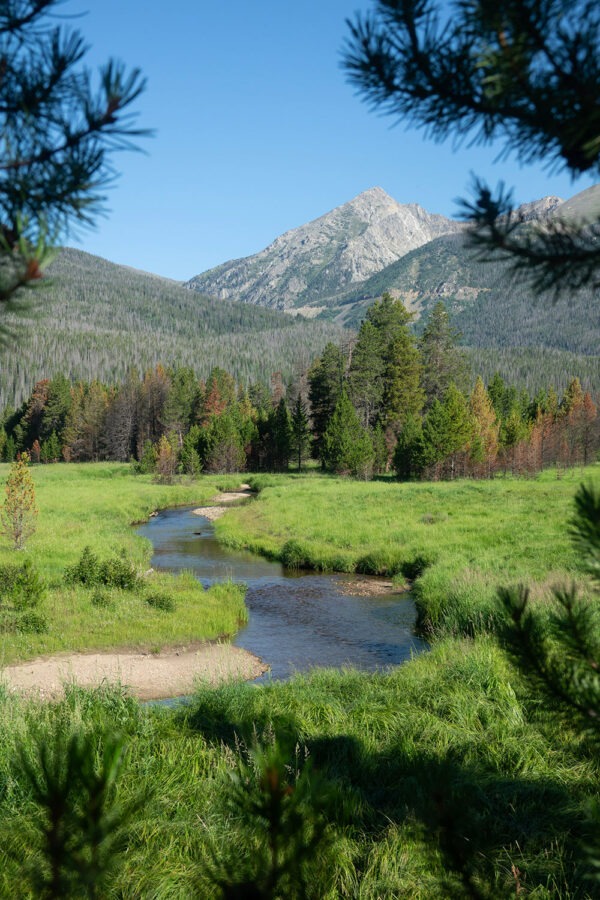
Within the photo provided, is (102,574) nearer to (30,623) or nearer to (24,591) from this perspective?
(24,591)

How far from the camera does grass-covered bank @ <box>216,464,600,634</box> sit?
661 inches

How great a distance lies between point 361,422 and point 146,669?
2038 inches

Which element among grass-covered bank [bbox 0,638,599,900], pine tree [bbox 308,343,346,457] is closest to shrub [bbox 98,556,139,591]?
grass-covered bank [bbox 0,638,599,900]

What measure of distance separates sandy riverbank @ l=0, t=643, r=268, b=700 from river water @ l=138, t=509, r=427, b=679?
874 millimetres

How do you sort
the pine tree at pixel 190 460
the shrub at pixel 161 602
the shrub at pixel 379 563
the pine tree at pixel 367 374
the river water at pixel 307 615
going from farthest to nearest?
the pine tree at pixel 367 374 < the pine tree at pixel 190 460 < the shrub at pixel 379 563 < the shrub at pixel 161 602 < the river water at pixel 307 615

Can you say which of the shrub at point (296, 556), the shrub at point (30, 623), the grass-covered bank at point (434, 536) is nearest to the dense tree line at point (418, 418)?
the grass-covered bank at point (434, 536)

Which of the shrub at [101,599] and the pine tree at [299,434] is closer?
the shrub at [101,599]

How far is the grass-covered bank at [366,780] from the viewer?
15.2ft

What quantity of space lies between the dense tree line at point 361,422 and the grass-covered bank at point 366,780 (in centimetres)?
4279

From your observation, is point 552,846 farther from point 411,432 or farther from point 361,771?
point 411,432

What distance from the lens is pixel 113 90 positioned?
2.28 m

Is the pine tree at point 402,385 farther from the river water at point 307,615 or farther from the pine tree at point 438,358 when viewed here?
the river water at point 307,615

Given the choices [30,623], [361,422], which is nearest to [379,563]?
[30,623]

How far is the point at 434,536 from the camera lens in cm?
2600
